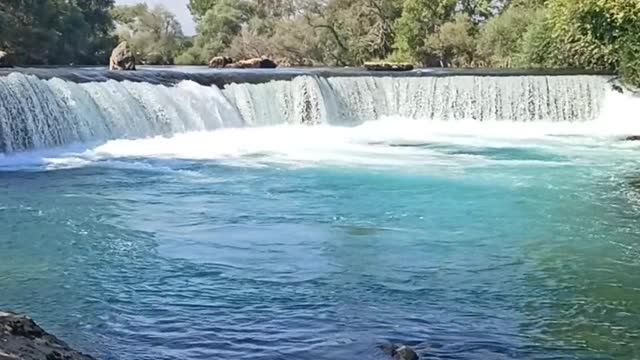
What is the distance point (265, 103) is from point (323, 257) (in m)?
13.1

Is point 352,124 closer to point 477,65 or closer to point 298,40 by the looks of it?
point 477,65

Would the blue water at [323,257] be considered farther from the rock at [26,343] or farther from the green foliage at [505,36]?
the green foliage at [505,36]

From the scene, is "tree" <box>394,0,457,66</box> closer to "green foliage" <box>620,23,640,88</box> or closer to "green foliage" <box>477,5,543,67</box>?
"green foliage" <box>477,5,543,67</box>

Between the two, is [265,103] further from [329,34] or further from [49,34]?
[329,34]

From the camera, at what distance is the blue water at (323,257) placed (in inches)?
233

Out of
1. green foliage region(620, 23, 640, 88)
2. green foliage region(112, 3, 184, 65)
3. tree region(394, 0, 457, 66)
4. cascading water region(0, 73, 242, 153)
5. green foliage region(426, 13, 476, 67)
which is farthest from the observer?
green foliage region(112, 3, 184, 65)

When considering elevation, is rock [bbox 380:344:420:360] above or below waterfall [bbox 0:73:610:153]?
below

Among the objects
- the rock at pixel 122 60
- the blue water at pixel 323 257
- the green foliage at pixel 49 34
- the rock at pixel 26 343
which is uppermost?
the green foliage at pixel 49 34

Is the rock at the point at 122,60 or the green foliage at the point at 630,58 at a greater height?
the rock at the point at 122,60

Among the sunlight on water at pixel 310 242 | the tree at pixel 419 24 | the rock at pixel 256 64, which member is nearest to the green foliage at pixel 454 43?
the tree at pixel 419 24

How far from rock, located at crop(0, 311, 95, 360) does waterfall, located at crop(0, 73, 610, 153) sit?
12.6m

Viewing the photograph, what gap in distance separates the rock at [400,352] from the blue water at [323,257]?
0.11m

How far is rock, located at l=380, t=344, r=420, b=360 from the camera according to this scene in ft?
17.2

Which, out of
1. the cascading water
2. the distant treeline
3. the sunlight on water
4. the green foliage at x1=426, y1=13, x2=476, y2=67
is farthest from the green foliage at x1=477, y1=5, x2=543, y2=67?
the sunlight on water
